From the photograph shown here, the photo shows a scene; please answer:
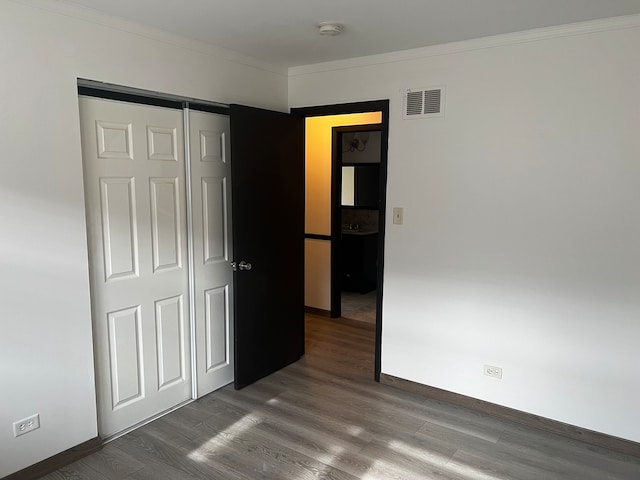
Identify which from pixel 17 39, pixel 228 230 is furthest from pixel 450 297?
pixel 17 39

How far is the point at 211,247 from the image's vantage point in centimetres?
331

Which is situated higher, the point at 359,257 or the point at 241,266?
the point at 241,266

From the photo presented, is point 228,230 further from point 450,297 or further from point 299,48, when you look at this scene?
point 450,297

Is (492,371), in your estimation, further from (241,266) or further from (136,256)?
(136,256)

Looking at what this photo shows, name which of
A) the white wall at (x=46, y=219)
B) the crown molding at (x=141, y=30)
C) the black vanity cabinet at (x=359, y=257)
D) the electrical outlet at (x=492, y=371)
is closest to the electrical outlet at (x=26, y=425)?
the white wall at (x=46, y=219)

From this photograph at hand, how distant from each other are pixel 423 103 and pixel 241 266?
172cm

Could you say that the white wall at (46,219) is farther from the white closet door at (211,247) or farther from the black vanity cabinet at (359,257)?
the black vanity cabinet at (359,257)

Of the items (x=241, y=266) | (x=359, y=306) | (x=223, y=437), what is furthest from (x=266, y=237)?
(x=359, y=306)

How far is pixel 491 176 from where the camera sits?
3.01 meters

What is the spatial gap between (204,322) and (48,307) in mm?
1126

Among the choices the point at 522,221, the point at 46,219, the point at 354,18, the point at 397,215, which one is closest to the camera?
the point at 46,219

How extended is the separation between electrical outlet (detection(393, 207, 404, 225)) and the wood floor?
1277 mm

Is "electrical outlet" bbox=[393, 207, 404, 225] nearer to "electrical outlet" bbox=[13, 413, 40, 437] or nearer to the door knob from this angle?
the door knob

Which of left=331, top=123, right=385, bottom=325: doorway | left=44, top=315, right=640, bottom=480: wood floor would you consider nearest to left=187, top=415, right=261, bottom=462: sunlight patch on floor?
left=44, top=315, right=640, bottom=480: wood floor
